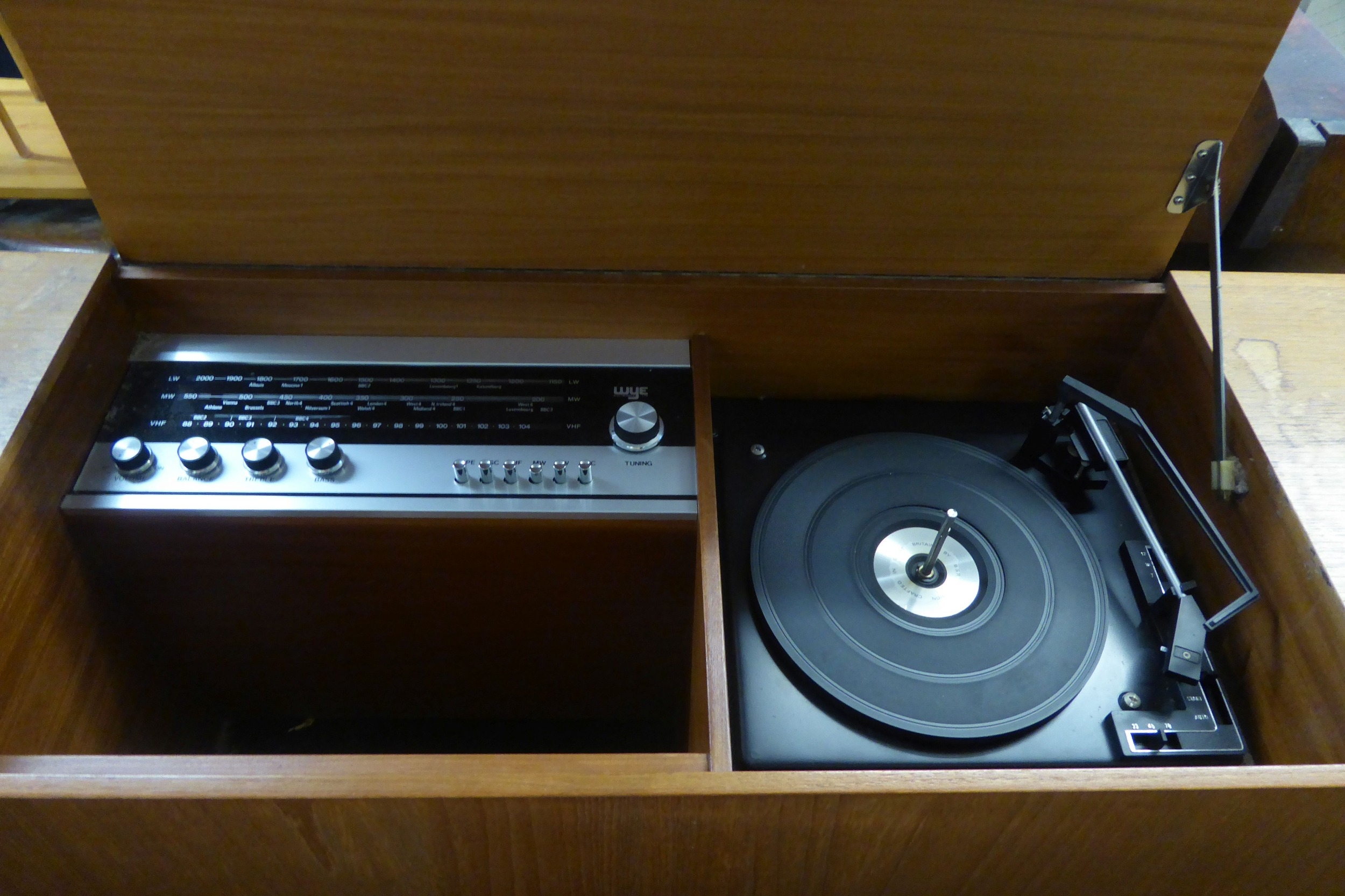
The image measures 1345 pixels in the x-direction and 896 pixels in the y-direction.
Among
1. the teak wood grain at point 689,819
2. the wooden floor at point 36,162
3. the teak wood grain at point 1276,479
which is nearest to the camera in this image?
the teak wood grain at point 689,819

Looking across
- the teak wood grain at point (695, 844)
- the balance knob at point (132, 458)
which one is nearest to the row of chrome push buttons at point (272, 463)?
the balance knob at point (132, 458)

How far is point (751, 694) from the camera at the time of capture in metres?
0.79

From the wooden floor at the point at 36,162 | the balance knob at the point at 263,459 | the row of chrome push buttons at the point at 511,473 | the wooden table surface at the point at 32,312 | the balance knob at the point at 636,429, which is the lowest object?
the row of chrome push buttons at the point at 511,473

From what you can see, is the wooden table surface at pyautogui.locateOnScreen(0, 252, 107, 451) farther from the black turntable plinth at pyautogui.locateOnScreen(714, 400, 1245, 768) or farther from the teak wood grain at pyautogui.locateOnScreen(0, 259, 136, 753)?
the black turntable plinth at pyautogui.locateOnScreen(714, 400, 1245, 768)

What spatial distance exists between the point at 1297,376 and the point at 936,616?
0.42m

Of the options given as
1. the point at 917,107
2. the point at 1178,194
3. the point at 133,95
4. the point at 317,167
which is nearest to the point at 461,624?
the point at 317,167

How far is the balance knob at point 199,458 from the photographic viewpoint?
0.86 m

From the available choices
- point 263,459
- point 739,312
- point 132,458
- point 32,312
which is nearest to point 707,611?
point 739,312

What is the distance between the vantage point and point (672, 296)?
95cm

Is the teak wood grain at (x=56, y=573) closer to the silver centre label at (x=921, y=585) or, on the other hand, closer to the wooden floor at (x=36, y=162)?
the wooden floor at (x=36, y=162)

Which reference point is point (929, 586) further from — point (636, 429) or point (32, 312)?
point (32, 312)

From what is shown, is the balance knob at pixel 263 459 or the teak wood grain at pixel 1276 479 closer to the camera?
the teak wood grain at pixel 1276 479

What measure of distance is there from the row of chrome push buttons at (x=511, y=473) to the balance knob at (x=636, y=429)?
Result: 0.15 feet

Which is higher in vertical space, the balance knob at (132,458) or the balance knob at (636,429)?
the balance knob at (132,458)
